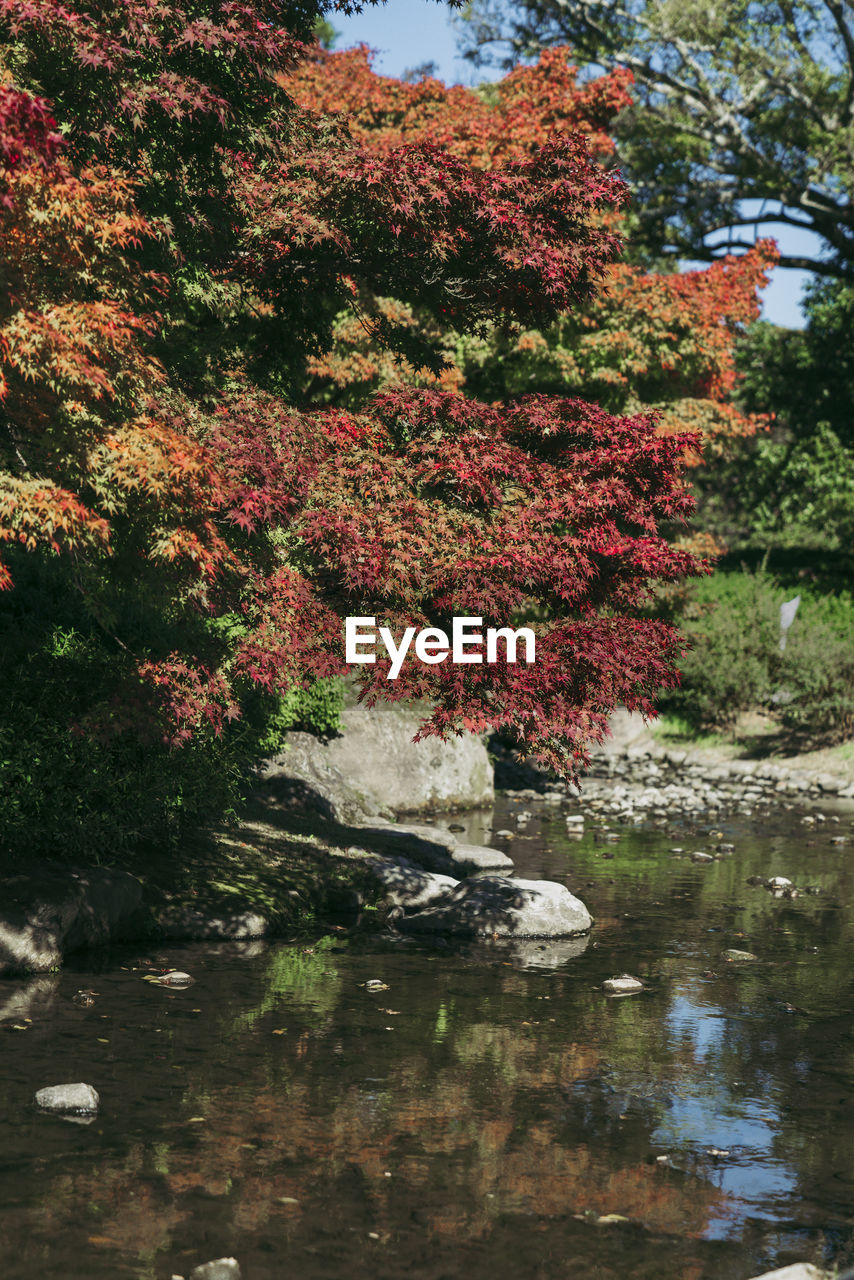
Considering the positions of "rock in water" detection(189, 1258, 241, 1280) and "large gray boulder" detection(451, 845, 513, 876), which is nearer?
"rock in water" detection(189, 1258, 241, 1280)

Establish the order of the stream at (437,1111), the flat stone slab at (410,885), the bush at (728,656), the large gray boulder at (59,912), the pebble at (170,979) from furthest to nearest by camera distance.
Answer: the bush at (728,656)
the flat stone slab at (410,885)
the large gray boulder at (59,912)
the pebble at (170,979)
the stream at (437,1111)

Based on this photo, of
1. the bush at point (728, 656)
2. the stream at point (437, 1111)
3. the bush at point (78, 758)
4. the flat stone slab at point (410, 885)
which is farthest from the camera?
the bush at point (728, 656)

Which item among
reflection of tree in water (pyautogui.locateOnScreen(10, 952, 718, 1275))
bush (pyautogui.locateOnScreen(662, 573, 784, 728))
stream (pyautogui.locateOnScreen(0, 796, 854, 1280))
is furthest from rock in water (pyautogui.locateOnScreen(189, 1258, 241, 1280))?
bush (pyautogui.locateOnScreen(662, 573, 784, 728))

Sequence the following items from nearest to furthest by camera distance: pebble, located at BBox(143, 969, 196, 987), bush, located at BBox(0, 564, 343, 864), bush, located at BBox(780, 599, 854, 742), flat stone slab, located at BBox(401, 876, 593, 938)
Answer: pebble, located at BBox(143, 969, 196, 987) < bush, located at BBox(0, 564, 343, 864) < flat stone slab, located at BBox(401, 876, 593, 938) < bush, located at BBox(780, 599, 854, 742)

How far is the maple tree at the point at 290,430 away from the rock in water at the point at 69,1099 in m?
2.81

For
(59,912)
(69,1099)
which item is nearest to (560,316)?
(59,912)

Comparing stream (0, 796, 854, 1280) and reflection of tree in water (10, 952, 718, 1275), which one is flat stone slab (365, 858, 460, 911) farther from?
reflection of tree in water (10, 952, 718, 1275)

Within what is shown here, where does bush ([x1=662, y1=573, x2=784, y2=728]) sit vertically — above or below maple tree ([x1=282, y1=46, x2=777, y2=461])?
below

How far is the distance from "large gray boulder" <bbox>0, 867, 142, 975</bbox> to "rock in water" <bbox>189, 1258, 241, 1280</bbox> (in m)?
4.64

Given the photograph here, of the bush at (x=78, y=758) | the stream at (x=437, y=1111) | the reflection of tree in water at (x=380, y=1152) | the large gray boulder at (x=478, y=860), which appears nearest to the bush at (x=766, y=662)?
the large gray boulder at (x=478, y=860)

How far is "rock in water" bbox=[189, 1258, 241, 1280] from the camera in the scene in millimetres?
4715

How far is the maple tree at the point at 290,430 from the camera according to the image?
736 centimetres

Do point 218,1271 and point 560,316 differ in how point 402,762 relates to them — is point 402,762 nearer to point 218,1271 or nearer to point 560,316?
point 560,316

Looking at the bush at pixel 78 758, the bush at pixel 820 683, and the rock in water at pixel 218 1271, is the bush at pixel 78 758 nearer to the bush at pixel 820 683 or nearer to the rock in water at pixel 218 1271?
the rock in water at pixel 218 1271
